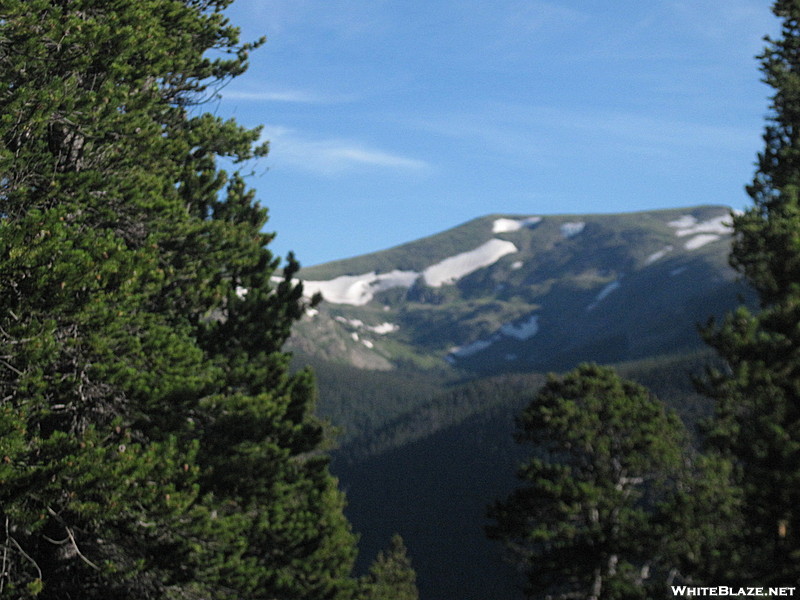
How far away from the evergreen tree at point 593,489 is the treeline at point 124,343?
28.8 feet

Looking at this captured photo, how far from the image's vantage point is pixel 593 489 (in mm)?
23297

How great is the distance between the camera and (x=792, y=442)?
10.8 m

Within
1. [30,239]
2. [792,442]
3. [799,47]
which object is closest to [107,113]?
[30,239]

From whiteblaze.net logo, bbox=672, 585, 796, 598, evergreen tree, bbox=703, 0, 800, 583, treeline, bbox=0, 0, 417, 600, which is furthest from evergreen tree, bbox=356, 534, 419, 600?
evergreen tree, bbox=703, 0, 800, 583

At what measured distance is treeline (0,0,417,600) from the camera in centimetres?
1048

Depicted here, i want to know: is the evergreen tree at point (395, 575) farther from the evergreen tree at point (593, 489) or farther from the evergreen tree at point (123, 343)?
the evergreen tree at point (123, 343)

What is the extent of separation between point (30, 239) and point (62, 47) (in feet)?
11.8

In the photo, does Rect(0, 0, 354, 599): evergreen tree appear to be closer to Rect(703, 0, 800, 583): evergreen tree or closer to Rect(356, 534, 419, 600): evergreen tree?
Rect(703, 0, 800, 583): evergreen tree

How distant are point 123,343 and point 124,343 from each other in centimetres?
2

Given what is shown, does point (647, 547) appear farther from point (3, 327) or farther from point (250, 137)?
point (3, 327)

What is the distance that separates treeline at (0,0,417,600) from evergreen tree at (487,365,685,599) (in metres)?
8.78

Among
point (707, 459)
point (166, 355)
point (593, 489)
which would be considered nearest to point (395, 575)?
point (593, 489)

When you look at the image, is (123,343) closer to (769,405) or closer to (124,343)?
(124,343)

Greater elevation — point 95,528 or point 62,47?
point 62,47
